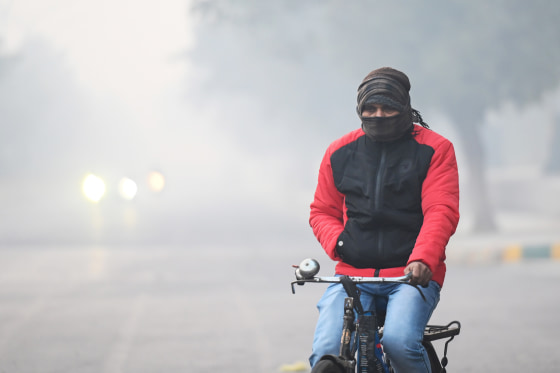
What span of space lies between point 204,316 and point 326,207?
575cm

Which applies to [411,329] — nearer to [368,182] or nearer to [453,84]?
[368,182]

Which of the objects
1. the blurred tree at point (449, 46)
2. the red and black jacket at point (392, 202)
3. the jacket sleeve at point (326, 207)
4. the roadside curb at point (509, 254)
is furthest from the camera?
the blurred tree at point (449, 46)

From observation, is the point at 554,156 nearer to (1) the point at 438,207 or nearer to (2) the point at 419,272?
(1) the point at 438,207

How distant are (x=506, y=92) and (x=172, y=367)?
644 inches

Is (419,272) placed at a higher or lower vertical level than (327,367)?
higher

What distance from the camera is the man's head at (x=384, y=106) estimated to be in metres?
3.45

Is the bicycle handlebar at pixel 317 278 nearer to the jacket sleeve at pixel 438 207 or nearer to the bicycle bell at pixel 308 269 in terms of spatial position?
the bicycle bell at pixel 308 269

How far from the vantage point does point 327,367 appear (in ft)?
9.87

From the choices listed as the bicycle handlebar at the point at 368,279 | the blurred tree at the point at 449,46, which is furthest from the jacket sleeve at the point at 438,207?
the blurred tree at the point at 449,46

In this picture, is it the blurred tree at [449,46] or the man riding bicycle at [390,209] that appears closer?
the man riding bicycle at [390,209]

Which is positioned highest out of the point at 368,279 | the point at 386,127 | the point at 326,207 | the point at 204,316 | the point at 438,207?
the point at 204,316

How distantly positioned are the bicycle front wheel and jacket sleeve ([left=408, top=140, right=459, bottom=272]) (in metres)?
0.51

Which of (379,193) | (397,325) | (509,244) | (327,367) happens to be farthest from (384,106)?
(509,244)

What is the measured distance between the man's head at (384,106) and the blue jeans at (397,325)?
2.11 ft
